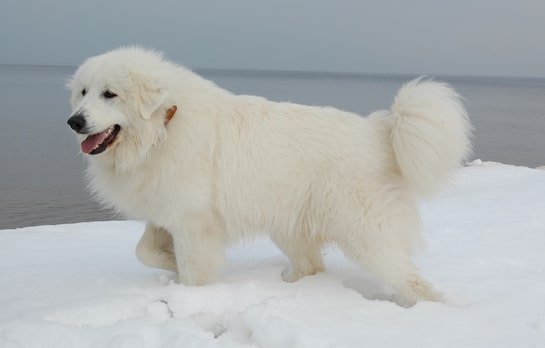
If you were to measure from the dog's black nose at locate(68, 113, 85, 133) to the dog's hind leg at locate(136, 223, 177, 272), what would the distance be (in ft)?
3.31

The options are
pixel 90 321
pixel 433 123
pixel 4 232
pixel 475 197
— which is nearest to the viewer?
pixel 90 321

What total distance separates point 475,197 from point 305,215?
5712mm

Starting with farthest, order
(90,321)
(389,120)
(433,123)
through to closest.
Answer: (389,120), (433,123), (90,321)

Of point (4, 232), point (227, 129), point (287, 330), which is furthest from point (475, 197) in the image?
point (4, 232)

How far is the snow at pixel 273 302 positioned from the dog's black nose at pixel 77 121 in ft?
4.03

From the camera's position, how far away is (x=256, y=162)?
4070mm

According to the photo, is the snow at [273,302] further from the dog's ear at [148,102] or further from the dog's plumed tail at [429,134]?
the dog's ear at [148,102]

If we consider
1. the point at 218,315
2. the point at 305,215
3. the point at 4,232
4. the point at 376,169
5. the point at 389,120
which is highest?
the point at 389,120

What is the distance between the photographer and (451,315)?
3535mm

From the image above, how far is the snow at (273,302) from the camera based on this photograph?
316 cm

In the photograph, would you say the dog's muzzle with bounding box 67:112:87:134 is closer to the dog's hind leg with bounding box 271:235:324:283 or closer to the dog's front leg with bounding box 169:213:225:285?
the dog's front leg with bounding box 169:213:225:285

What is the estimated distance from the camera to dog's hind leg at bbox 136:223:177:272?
4.32m

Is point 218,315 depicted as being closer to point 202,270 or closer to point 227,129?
point 202,270

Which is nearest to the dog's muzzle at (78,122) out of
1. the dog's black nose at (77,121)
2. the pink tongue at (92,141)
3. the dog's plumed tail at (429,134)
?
the dog's black nose at (77,121)
